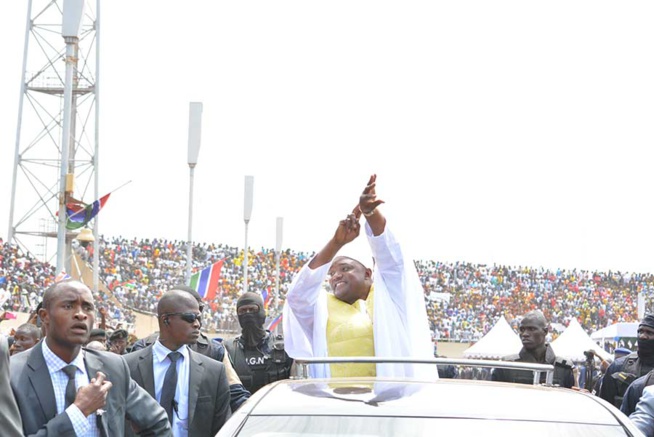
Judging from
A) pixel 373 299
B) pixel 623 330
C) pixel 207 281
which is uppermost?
pixel 373 299

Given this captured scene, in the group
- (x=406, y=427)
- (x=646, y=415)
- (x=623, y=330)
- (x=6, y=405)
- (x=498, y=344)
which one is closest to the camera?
(x=406, y=427)

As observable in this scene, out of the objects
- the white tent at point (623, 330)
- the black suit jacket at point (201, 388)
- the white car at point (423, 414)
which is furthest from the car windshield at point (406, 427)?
the white tent at point (623, 330)

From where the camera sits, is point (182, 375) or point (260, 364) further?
point (260, 364)

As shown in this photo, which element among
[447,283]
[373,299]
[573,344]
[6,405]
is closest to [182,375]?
[373,299]

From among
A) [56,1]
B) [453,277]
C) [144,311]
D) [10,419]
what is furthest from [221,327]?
[10,419]

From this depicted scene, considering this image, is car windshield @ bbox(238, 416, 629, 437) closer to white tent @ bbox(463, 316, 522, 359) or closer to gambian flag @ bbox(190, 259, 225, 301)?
gambian flag @ bbox(190, 259, 225, 301)

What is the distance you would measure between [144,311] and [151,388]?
33.9m

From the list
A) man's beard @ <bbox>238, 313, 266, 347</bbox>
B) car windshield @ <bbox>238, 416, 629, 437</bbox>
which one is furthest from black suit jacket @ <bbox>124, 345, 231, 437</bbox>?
car windshield @ <bbox>238, 416, 629, 437</bbox>

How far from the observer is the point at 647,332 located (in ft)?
29.6

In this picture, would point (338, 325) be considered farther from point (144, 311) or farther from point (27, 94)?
point (27, 94)

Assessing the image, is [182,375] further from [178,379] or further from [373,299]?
[373,299]

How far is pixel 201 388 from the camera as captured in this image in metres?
6.38

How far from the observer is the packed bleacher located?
4669cm

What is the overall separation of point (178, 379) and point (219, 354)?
139 centimetres
